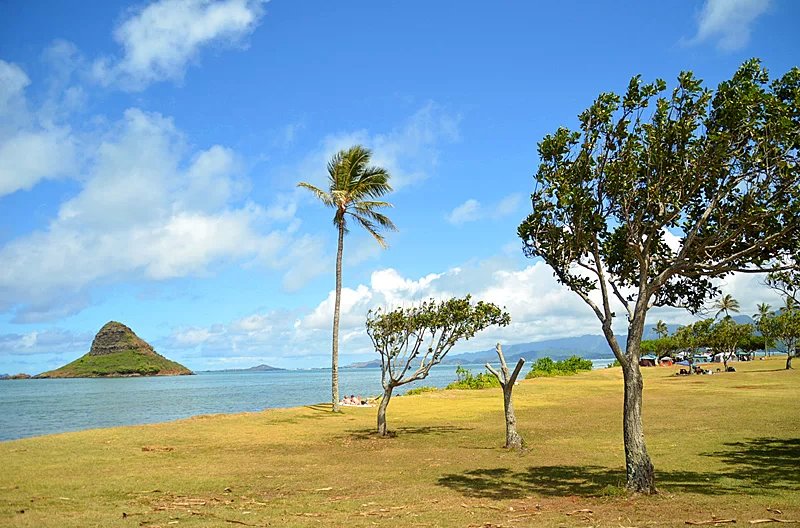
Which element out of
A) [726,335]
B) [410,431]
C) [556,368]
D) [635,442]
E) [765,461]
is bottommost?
[410,431]

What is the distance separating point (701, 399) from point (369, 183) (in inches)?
971

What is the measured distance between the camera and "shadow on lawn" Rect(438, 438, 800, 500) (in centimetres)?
1501

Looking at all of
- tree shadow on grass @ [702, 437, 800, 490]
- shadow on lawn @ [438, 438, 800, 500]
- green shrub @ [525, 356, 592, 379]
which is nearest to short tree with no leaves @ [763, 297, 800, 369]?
green shrub @ [525, 356, 592, 379]

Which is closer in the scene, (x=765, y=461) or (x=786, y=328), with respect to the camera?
(x=765, y=461)

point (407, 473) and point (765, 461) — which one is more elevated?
point (765, 461)

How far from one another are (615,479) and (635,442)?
9.05 feet

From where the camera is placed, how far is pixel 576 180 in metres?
15.4

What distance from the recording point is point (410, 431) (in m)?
29.8

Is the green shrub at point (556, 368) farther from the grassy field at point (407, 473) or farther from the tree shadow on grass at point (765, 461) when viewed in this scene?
the tree shadow on grass at point (765, 461)

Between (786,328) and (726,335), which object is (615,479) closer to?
(786,328)

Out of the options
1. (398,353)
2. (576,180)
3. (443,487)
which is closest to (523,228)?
(576,180)

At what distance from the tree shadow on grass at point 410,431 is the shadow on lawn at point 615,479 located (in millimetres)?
9830

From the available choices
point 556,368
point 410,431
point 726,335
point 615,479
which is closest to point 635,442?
point 615,479

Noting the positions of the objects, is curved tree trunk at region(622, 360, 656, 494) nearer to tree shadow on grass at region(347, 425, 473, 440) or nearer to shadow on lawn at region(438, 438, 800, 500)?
shadow on lawn at region(438, 438, 800, 500)
